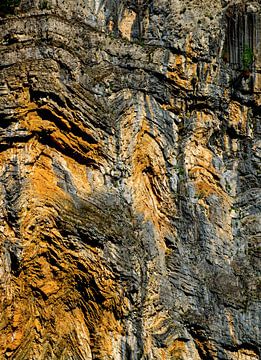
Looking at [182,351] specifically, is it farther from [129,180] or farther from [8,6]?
[8,6]

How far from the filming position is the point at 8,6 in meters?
21.4

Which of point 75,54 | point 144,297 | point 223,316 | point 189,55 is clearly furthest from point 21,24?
point 223,316

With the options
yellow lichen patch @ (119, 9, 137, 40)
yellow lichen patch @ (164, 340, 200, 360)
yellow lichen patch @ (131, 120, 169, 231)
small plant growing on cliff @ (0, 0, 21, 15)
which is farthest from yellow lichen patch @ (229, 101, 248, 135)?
small plant growing on cliff @ (0, 0, 21, 15)

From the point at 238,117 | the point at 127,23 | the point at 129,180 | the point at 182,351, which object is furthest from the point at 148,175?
the point at 127,23

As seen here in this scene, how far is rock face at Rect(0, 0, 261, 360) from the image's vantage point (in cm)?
1875

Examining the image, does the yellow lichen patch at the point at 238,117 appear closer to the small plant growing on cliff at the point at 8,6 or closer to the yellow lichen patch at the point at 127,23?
the yellow lichen patch at the point at 127,23

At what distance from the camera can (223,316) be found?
68.2ft

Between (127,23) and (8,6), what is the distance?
391 cm

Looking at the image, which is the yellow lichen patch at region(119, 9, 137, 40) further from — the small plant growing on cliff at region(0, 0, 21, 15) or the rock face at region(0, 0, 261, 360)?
the small plant growing on cliff at region(0, 0, 21, 15)

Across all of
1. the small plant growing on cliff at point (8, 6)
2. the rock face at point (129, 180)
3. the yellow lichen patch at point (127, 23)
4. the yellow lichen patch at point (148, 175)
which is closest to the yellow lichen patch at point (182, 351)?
the rock face at point (129, 180)

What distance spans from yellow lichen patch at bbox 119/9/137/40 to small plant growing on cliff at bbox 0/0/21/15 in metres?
3.46

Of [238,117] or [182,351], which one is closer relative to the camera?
[182,351]

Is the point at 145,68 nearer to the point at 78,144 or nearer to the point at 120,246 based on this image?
the point at 78,144

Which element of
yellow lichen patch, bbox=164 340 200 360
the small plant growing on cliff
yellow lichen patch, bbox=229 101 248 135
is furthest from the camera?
yellow lichen patch, bbox=229 101 248 135
